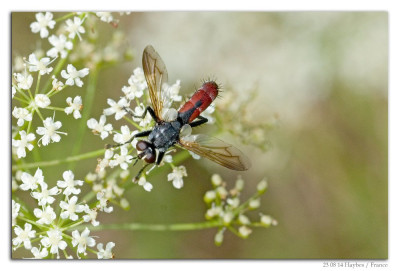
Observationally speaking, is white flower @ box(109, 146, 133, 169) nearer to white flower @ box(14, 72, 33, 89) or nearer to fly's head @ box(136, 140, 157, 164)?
fly's head @ box(136, 140, 157, 164)

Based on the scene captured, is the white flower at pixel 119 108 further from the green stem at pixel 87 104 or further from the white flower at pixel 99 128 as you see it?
the green stem at pixel 87 104

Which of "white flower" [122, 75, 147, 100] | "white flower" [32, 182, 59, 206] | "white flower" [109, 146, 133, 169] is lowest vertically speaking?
"white flower" [32, 182, 59, 206]

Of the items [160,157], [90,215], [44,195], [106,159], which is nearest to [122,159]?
[106,159]

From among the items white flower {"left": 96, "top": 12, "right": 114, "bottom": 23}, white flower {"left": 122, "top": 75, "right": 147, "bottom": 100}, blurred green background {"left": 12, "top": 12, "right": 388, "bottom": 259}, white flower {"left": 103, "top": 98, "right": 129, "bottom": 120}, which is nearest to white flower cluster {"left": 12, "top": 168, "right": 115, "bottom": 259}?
white flower {"left": 103, "top": 98, "right": 129, "bottom": 120}

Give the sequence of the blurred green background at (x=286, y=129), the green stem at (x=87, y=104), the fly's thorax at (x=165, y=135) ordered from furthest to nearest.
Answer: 1. the blurred green background at (x=286, y=129)
2. the green stem at (x=87, y=104)
3. the fly's thorax at (x=165, y=135)

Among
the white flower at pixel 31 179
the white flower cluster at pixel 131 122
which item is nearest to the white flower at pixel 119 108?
the white flower cluster at pixel 131 122

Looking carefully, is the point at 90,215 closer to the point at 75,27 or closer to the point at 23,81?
the point at 23,81
